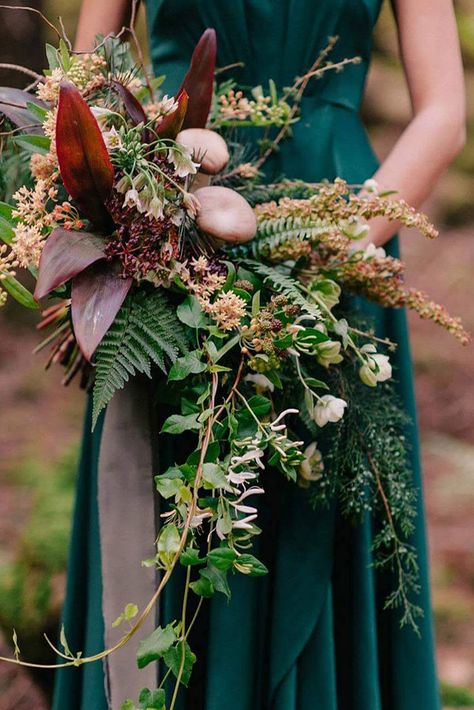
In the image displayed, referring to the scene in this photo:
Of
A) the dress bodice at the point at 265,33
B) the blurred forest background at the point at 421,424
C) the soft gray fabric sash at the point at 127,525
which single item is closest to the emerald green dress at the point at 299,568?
the dress bodice at the point at 265,33

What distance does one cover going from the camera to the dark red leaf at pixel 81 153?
0.74 meters

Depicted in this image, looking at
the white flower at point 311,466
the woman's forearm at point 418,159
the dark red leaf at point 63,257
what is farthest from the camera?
the woman's forearm at point 418,159

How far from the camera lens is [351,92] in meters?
1.19

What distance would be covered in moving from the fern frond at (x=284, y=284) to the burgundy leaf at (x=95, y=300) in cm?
16

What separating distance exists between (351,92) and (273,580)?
2.30 ft

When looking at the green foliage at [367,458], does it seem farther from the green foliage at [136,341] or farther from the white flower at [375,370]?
the green foliage at [136,341]

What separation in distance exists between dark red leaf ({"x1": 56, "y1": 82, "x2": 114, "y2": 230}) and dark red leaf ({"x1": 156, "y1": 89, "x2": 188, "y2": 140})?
9 cm

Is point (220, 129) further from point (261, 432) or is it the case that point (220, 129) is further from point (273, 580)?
point (273, 580)

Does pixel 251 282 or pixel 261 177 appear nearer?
pixel 251 282

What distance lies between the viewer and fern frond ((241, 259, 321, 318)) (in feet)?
2.67

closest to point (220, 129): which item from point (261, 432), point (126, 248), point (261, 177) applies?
point (261, 177)

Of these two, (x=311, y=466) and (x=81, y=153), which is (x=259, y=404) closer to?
(x=311, y=466)

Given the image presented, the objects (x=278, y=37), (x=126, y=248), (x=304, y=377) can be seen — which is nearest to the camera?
(x=126, y=248)

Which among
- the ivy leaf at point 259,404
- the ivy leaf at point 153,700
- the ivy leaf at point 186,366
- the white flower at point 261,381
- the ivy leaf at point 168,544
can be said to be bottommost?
the ivy leaf at point 153,700
